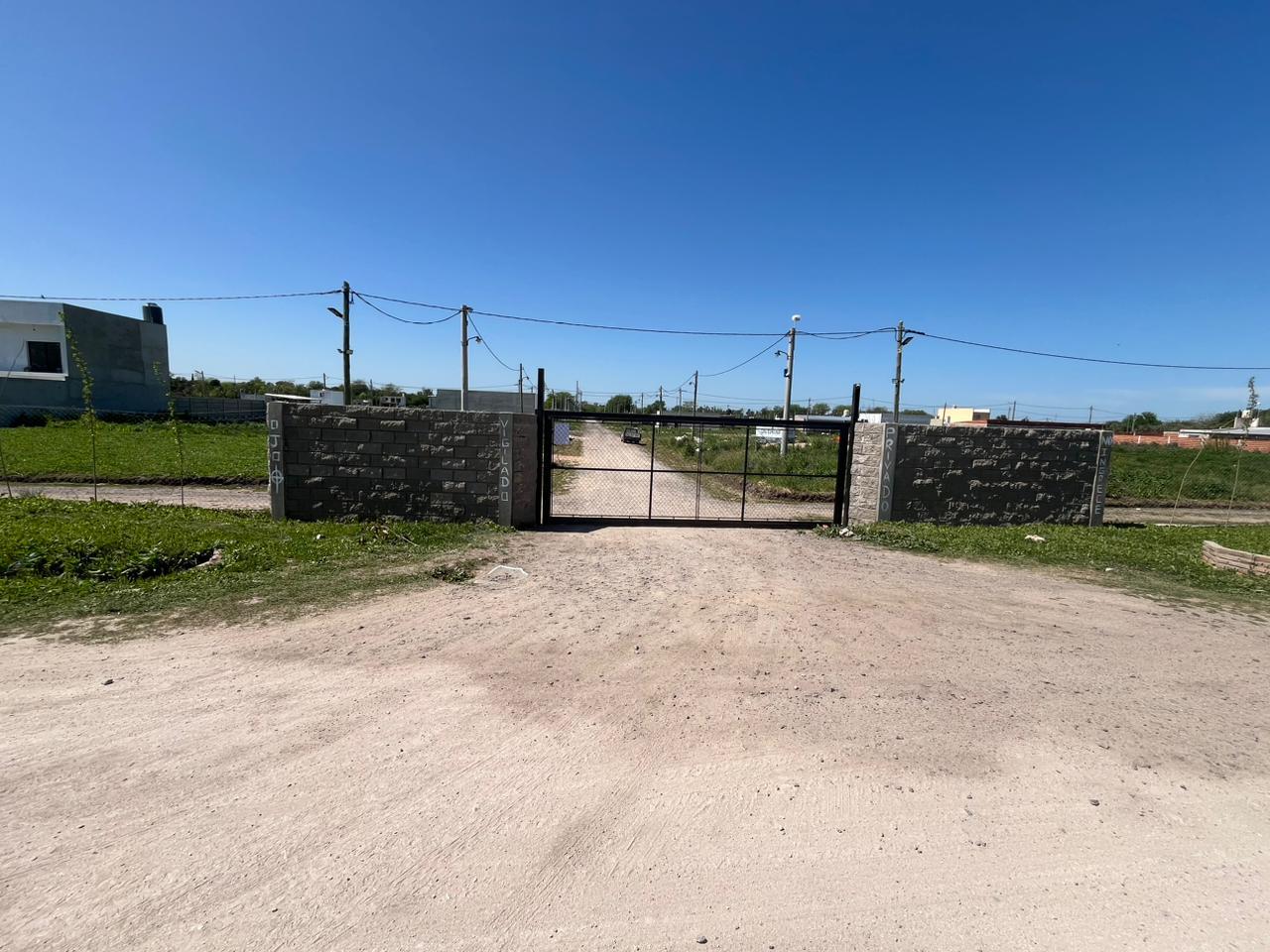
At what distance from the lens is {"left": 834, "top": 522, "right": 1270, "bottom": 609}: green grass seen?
25.3ft

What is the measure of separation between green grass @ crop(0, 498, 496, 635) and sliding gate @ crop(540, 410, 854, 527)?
9.92ft

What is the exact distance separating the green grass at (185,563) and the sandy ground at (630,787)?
814 millimetres

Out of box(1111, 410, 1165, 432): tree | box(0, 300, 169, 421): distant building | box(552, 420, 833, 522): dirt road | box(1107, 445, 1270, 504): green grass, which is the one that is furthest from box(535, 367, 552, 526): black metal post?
box(1111, 410, 1165, 432): tree

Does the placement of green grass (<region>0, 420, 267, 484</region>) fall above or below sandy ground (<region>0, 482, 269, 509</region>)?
above

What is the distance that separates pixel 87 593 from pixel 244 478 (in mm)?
11464

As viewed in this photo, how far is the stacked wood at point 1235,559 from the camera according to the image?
7859 millimetres

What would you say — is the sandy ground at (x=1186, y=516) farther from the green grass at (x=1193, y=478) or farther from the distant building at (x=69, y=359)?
the distant building at (x=69, y=359)

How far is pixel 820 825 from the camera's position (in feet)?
9.22

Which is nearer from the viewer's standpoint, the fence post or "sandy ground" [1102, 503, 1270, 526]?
the fence post

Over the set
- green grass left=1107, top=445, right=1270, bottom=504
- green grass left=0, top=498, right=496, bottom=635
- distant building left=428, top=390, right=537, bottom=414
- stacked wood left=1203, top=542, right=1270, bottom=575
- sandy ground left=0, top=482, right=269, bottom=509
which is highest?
distant building left=428, top=390, right=537, bottom=414

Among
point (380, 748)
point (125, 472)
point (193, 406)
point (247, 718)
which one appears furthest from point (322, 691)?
point (193, 406)

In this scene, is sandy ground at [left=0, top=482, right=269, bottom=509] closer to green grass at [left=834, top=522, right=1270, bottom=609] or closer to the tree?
green grass at [left=834, top=522, right=1270, bottom=609]

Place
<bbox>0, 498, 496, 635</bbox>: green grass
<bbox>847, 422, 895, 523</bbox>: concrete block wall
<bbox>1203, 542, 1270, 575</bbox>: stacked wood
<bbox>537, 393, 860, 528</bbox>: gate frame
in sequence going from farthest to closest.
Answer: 1. <bbox>847, 422, 895, 523</bbox>: concrete block wall
2. <bbox>537, 393, 860, 528</bbox>: gate frame
3. <bbox>1203, 542, 1270, 575</bbox>: stacked wood
4. <bbox>0, 498, 496, 635</bbox>: green grass

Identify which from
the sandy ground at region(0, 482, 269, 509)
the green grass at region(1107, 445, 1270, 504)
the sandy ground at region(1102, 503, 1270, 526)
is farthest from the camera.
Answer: the green grass at region(1107, 445, 1270, 504)
